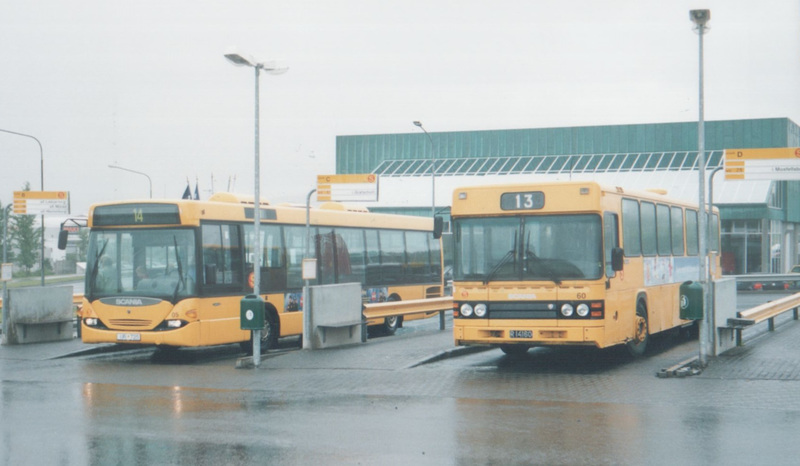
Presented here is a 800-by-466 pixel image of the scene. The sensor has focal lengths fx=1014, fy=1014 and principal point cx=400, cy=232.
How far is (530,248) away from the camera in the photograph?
50.2ft

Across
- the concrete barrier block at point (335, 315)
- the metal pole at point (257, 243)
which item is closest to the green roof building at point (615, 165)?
the concrete barrier block at point (335, 315)

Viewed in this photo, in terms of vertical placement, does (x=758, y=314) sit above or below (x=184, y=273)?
below

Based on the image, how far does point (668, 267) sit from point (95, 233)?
1066 centimetres

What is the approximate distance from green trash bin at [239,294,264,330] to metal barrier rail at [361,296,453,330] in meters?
4.58

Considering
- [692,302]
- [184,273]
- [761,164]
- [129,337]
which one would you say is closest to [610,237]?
[692,302]

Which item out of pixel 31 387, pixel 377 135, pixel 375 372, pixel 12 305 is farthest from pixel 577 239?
pixel 377 135

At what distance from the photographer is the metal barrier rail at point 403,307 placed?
21.2 meters

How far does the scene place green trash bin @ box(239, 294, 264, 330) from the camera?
643 inches

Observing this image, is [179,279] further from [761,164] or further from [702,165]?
[761,164]

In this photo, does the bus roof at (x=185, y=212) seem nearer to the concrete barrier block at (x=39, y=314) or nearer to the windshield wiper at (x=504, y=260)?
the concrete barrier block at (x=39, y=314)

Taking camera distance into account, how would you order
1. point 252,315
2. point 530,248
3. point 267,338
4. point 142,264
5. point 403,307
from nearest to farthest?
point 530,248, point 252,315, point 142,264, point 267,338, point 403,307

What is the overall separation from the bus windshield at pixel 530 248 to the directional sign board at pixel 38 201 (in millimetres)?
13515

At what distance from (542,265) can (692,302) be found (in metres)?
2.36

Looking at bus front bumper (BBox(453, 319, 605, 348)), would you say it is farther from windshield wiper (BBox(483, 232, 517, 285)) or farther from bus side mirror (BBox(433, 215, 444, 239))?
bus side mirror (BBox(433, 215, 444, 239))
